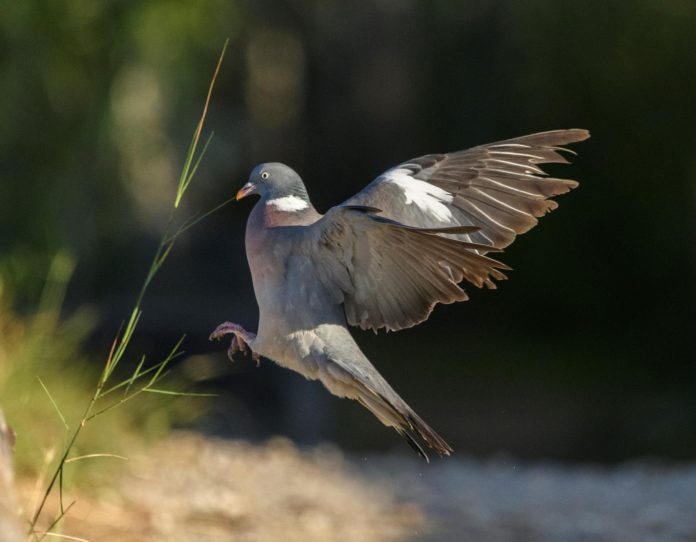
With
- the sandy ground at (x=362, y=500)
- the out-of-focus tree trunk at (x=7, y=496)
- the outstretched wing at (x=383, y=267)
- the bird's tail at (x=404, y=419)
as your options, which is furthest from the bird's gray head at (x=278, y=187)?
the sandy ground at (x=362, y=500)

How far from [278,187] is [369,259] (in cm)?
39

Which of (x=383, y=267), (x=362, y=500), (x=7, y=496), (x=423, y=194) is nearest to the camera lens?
(x=7, y=496)

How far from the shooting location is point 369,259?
11.5 ft

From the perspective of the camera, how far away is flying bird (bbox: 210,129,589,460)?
3.37m

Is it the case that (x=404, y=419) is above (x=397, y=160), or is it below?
above

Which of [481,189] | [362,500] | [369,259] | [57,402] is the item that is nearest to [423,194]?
[481,189]

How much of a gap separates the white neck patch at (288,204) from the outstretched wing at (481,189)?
192 mm

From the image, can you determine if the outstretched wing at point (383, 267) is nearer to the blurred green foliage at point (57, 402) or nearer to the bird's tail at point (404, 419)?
the bird's tail at point (404, 419)

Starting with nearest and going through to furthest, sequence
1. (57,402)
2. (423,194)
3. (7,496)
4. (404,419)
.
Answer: (7,496), (404,419), (423,194), (57,402)

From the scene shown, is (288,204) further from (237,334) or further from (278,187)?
(237,334)

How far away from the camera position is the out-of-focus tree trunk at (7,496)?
248 centimetres

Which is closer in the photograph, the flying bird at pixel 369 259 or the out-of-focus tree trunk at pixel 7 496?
the out-of-focus tree trunk at pixel 7 496

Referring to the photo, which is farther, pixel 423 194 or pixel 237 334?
pixel 423 194

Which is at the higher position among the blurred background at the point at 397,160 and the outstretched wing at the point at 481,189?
the outstretched wing at the point at 481,189
